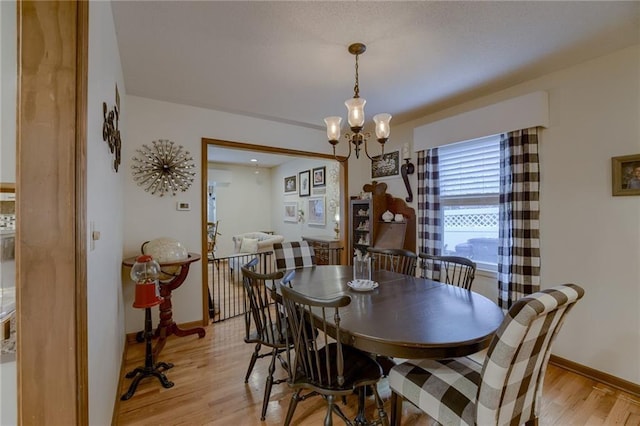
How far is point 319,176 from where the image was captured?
6.08 metres

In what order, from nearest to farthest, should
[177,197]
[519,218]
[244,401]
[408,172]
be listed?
[244,401]
[519,218]
[177,197]
[408,172]

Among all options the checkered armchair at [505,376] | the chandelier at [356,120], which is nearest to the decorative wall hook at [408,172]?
the chandelier at [356,120]

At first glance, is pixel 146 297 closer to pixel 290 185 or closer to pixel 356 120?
pixel 356 120

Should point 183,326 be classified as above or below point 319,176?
below

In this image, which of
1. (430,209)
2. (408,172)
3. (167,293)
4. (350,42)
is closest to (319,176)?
(408,172)

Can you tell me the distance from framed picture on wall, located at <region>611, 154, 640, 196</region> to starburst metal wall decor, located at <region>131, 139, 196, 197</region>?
152 inches

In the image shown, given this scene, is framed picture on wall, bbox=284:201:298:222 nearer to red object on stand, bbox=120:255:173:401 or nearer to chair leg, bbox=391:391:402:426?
red object on stand, bbox=120:255:173:401

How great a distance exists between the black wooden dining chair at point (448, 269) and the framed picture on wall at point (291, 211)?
3.94 meters

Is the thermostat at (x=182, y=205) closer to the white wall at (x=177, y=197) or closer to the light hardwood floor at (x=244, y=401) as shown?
the white wall at (x=177, y=197)

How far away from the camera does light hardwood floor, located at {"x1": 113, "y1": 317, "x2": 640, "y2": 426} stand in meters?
1.84

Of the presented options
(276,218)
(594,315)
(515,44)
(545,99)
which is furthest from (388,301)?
(276,218)

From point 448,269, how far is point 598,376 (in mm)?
1324

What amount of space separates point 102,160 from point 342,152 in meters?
3.37

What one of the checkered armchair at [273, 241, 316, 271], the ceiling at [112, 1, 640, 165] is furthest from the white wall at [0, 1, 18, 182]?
the checkered armchair at [273, 241, 316, 271]
